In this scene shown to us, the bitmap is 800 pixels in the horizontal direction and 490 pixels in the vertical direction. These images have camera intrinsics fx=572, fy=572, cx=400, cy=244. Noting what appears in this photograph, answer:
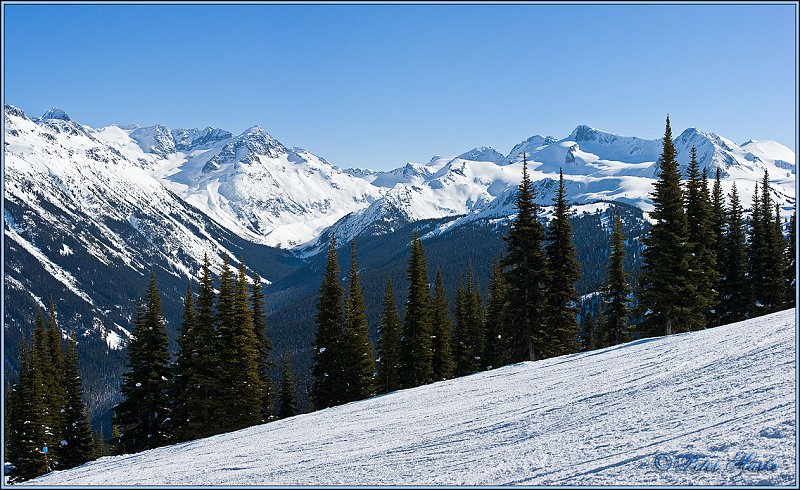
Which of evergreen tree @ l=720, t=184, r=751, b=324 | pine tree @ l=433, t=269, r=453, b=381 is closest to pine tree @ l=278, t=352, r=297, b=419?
pine tree @ l=433, t=269, r=453, b=381

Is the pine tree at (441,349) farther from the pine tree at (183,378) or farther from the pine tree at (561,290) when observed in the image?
the pine tree at (183,378)

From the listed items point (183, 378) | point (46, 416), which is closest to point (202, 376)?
point (183, 378)

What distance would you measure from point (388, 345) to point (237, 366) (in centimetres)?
1600

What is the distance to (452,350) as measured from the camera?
55.6 m

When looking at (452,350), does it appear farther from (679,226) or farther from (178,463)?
(178,463)

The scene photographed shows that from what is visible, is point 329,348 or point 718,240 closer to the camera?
point 718,240

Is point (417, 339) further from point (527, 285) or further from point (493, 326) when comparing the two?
point (527, 285)

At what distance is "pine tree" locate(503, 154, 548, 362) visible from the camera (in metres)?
39.8

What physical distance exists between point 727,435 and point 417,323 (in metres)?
37.2

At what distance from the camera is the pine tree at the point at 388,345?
51438 millimetres

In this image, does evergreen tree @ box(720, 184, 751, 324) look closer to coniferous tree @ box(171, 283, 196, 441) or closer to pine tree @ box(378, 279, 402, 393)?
pine tree @ box(378, 279, 402, 393)

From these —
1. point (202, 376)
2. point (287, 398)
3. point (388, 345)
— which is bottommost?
point (287, 398)

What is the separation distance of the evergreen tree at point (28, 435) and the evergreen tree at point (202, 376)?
36.9 ft

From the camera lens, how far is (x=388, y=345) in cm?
5153
